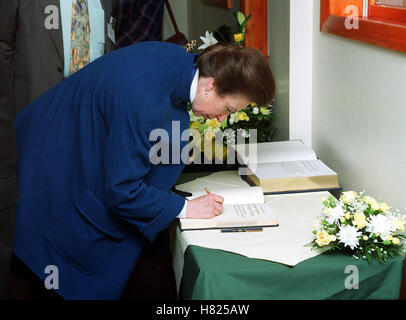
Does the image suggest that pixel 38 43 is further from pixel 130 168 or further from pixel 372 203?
pixel 372 203

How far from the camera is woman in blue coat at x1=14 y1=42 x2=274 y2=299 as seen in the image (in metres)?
1.36

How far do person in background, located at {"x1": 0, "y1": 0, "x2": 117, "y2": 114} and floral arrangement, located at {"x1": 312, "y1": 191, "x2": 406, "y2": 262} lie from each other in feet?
4.66

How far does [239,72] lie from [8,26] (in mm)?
1163

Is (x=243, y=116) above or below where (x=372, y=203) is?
above

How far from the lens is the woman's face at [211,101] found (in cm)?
146

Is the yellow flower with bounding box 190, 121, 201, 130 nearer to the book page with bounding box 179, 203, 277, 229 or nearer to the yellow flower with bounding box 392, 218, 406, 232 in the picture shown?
the book page with bounding box 179, 203, 277, 229

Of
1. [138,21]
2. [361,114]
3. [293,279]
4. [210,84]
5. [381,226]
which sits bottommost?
[293,279]


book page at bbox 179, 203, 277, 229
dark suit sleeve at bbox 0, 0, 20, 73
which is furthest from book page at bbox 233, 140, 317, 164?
dark suit sleeve at bbox 0, 0, 20, 73

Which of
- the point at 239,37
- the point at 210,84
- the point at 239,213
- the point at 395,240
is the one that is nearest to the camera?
the point at 395,240

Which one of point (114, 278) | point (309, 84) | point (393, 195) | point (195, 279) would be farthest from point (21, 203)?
point (309, 84)

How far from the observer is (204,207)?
153 centimetres

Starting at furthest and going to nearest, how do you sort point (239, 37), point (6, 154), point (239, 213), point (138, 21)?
point (138, 21)
point (239, 37)
point (239, 213)
point (6, 154)

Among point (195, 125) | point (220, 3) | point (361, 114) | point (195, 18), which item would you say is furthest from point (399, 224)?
point (195, 18)

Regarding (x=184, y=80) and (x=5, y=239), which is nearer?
(x=5, y=239)
